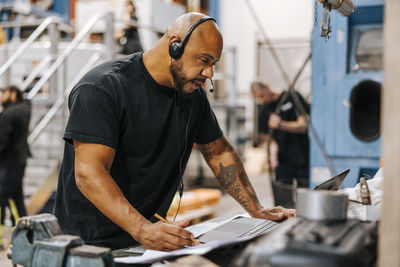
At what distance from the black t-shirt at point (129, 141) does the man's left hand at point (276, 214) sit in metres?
0.29

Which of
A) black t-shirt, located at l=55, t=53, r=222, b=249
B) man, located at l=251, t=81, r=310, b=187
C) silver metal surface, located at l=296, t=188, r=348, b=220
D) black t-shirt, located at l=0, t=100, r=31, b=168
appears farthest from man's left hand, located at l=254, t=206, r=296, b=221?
black t-shirt, located at l=0, t=100, r=31, b=168

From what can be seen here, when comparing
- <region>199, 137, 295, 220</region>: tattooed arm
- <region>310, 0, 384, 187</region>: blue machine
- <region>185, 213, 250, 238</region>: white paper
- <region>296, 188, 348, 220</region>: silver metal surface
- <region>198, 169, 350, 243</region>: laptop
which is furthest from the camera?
<region>310, 0, 384, 187</region>: blue machine

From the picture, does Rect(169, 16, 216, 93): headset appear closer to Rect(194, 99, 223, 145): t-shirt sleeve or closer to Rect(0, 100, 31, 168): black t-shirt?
Rect(194, 99, 223, 145): t-shirt sleeve

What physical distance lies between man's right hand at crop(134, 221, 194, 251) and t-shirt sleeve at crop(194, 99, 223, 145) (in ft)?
1.83

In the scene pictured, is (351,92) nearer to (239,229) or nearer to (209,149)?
(209,149)

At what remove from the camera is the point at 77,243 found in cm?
78

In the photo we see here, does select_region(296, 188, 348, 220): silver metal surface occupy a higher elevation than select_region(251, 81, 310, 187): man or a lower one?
higher

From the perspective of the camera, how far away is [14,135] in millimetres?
3861

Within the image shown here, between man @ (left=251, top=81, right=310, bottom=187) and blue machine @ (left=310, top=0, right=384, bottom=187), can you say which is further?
man @ (left=251, top=81, right=310, bottom=187)

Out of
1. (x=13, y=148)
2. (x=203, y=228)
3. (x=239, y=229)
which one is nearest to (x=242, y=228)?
(x=239, y=229)

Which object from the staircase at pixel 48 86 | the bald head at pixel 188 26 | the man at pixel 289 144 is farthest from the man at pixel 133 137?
the staircase at pixel 48 86

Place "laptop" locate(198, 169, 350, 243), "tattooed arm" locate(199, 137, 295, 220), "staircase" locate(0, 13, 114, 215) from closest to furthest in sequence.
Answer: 1. "laptop" locate(198, 169, 350, 243)
2. "tattooed arm" locate(199, 137, 295, 220)
3. "staircase" locate(0, 13, 114, 215)

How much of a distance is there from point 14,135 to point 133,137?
2.91 meters

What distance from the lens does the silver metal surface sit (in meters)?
0.72
